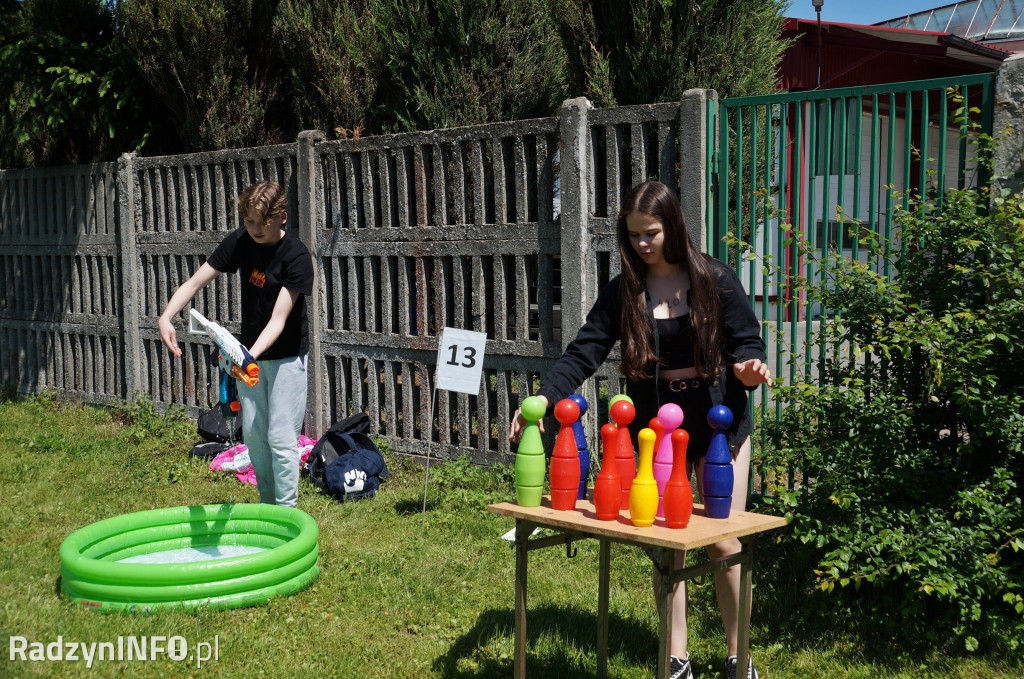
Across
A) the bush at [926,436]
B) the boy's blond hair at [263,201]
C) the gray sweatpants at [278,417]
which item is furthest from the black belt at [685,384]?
the boy's blond hair at [263,201]

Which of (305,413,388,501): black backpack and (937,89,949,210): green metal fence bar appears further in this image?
(305,413,388,501): black backpack

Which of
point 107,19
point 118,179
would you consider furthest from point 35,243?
point 107,19

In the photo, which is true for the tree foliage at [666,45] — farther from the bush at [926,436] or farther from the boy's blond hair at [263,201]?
the boy's blond hair at [263,201]

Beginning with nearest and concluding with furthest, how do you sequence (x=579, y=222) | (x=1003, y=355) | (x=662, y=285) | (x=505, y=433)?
1. (x=662, y=285)
2. (x=1003, y=355)
3. (x=579, y=222)
4. (x=505, y=433)

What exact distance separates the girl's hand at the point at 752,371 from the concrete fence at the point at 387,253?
7.10 ft

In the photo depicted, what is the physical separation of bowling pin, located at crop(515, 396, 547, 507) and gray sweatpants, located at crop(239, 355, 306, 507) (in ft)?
8.11

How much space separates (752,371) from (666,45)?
11.9 feet

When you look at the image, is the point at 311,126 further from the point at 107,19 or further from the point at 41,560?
the point at 41,560

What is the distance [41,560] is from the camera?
5.36m

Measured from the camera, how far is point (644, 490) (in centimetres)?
313

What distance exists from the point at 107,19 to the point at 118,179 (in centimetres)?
214

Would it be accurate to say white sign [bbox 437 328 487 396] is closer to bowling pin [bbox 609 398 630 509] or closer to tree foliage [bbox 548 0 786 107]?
tree foliage [bbox 548 0 786 107]

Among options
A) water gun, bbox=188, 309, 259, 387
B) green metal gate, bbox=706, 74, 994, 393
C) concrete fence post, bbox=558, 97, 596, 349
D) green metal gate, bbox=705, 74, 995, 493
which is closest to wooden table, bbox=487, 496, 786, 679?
green metal gate, bbox=705, 74, 995, 493

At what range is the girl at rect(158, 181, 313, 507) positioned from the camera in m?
5.39
